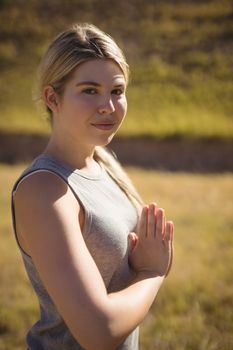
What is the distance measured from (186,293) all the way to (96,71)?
3408mm

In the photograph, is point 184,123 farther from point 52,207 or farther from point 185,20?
point 52,207

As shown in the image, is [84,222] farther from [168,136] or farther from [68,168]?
[168,136]

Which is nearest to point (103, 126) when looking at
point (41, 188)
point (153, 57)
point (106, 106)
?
point (106, 106)

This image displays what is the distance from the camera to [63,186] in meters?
1.34

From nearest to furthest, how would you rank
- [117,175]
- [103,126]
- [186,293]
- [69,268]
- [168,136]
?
[69,268] → [103,126] → [117,175] → [186,293] → [168,136]

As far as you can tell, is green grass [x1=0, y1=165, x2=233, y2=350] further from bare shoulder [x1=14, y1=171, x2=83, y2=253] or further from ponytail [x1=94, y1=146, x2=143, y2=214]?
bare shoulder [x1=14, y1=171, x2=83, y2=253]

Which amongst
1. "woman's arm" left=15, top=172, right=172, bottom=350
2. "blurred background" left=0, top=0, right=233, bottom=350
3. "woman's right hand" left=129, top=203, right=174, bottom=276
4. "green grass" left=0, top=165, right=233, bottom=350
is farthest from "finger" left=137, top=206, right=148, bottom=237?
"green grass" left=0, top=165, right=233, bottom=350

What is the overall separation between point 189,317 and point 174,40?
885 inches

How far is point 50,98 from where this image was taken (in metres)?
1.50

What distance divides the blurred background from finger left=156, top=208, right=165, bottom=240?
63 centimetres

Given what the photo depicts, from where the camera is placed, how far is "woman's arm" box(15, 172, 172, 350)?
1205mm

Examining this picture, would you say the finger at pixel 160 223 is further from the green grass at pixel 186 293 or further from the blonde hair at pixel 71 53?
the green grass at pixel 186 293

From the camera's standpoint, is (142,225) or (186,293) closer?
(142,225)

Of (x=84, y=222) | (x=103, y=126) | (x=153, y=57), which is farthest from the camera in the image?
(x=153, y=57)
